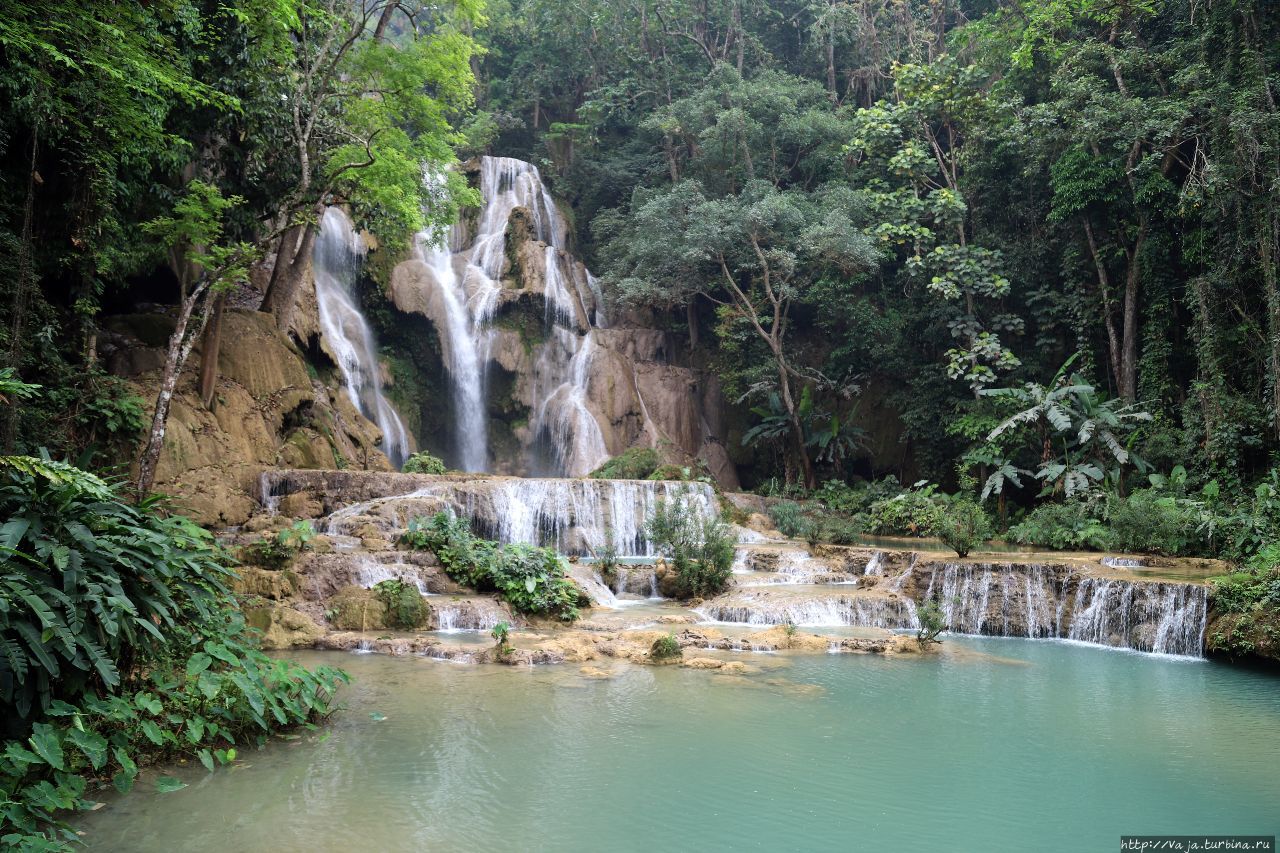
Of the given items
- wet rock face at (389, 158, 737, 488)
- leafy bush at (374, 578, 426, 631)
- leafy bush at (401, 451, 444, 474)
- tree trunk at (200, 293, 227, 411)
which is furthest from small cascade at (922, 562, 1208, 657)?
tree trunk at (200, 293, 227, 411)

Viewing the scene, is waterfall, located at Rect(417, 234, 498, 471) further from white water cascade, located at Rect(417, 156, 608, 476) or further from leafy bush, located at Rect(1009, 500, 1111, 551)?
leafy bush, located at Rect(1009, 500, 1111, 551)

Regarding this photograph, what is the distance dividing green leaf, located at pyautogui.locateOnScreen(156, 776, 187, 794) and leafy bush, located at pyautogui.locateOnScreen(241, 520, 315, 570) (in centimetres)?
564

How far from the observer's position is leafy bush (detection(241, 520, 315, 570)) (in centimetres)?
992

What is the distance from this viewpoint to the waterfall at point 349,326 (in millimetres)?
19880

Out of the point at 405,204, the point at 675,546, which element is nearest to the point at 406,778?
the point at 675,546

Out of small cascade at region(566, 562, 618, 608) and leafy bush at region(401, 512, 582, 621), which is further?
small cascade at region(566, 562, 618, 608)

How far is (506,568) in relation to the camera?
1086cm

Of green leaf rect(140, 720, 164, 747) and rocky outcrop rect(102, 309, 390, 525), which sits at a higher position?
rocky outcrop rect(102, 309, 390, 525)

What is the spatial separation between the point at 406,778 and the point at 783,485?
18673 mm

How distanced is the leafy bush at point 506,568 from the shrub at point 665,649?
2.21m

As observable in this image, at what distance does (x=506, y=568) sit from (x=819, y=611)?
4.31 metres

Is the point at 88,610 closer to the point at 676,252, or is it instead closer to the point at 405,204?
the point at 405,204

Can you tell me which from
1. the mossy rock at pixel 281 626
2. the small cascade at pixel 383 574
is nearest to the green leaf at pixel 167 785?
the mossy rock at pixel 281 626

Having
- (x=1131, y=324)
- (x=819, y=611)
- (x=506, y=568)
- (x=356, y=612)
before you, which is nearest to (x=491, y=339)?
(x=506, y=568)
